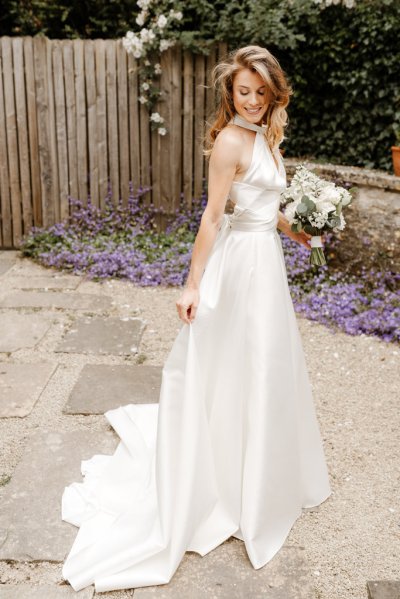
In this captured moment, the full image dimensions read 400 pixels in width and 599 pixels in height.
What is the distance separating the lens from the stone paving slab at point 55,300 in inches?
209

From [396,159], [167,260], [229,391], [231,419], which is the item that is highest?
[396,159]

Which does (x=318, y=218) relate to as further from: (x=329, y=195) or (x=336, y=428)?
(x=336, y=428)

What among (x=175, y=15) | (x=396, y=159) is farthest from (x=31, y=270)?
(x=396, y=159)

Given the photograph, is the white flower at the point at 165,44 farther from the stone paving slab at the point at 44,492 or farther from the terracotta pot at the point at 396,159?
the stone paving slab at the point at 44,492

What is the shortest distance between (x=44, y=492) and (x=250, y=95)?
6.10 feet

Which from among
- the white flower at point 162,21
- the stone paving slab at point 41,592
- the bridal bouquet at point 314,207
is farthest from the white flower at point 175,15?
the stone paving slab at point 41,592

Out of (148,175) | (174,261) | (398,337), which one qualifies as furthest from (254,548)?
(148,175)

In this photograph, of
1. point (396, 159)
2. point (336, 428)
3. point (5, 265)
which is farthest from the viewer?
point (5, 265)

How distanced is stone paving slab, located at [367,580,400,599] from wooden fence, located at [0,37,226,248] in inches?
194

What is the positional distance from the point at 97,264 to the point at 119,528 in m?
3.86

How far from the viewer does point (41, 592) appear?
2.29 metres

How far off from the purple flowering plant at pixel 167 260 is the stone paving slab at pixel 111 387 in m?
1.60

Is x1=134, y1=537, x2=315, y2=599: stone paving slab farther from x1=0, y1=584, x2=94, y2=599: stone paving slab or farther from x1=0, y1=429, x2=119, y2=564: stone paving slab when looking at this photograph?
x1=0, y1=429, x2=119, y2=564: stone paving slab

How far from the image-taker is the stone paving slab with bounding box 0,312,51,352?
14.9ft
